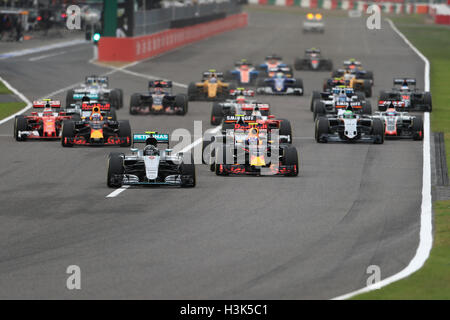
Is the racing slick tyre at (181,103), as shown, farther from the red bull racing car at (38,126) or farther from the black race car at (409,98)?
the red bull racing car at (38,126)

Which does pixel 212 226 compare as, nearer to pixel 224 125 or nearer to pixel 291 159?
pixel 291 159

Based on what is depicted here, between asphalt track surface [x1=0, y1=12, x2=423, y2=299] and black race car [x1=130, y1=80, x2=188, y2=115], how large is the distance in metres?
6.60

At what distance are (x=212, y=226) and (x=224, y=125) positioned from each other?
13092 millimetres

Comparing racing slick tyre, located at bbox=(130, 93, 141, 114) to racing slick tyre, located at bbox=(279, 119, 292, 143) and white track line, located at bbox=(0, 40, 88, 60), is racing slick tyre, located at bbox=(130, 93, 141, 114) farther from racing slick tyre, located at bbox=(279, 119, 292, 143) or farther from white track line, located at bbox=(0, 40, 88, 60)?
white track line, located at bbox=(0, 40, 88, 60)

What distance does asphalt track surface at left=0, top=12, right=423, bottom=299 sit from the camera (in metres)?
16.4

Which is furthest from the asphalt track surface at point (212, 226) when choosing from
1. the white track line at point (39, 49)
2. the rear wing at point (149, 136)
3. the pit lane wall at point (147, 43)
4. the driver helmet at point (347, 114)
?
the white track line at point (39, 49)

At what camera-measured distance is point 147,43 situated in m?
75.4

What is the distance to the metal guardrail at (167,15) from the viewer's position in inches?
2938

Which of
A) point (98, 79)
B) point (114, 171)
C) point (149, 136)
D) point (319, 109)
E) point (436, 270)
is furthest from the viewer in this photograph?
point (98, 79)

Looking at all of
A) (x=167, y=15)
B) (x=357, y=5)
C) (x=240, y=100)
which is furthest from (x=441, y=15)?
(x=240, y=100)

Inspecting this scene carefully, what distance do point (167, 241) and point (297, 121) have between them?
21782mm

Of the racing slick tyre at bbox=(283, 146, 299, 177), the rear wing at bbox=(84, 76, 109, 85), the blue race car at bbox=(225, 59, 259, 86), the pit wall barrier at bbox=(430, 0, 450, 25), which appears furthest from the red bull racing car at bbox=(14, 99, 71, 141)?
the pit wall barrier at bbox=(430, 0, 450, 25)

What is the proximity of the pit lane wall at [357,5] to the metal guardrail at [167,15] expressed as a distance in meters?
43.4

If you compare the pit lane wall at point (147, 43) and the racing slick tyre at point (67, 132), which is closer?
the racing slick tyre at point (67, 132)
